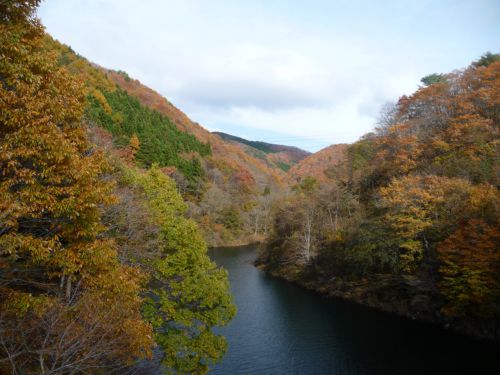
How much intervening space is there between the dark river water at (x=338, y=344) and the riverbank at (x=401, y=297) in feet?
2.43

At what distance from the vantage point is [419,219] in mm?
27781

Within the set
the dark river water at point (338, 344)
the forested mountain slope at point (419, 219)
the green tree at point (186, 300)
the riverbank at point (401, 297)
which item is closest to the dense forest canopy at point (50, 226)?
the green tree at point (186, 300)

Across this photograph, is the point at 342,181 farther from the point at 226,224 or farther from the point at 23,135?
the point at 23,135

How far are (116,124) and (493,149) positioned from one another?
176 ft

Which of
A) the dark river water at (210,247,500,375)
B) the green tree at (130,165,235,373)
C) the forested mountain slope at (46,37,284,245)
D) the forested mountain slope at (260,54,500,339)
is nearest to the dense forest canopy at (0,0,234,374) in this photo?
the green tree at (130,165,235,373)

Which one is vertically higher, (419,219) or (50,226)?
(419,219)

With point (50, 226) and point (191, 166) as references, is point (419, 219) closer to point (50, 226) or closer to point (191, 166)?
point (50, 226)

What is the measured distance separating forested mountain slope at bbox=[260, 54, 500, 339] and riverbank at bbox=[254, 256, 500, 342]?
0.25ft

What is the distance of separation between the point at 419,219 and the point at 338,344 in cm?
1170

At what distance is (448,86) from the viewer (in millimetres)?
43375

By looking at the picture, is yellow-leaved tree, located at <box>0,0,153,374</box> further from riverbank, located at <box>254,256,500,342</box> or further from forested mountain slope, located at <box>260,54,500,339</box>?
riverbank, located at <box>254,256,500,342</box>

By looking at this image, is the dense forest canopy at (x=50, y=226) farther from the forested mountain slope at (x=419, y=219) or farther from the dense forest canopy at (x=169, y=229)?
the forested mountain slope at (x=419, y=219)

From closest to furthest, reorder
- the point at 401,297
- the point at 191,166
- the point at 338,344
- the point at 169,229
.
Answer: the point at 169,229 < the point at 338,344 < the point at 401,297 < the point at 191,166

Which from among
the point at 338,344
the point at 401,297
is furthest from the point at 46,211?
the point at 401,297
